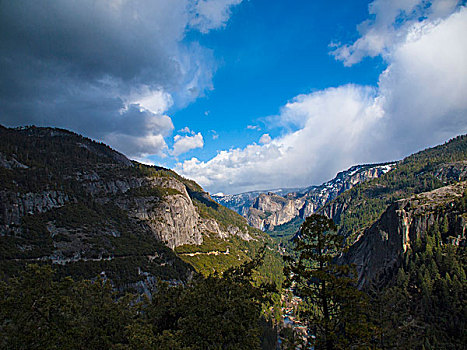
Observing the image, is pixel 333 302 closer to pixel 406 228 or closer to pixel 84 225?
pixel 406 228

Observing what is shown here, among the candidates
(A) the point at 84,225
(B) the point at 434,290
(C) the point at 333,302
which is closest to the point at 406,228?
(B) the point at 434,290

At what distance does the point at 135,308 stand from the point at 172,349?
445 inches

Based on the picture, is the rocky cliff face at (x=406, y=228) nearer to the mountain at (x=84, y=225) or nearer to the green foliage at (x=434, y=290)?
the green foliage at (x=434, y=290)

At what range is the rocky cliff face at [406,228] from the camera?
11494cm

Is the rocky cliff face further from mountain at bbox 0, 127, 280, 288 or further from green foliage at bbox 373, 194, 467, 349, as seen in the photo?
mountain at bbox 0, 127, 280, 288

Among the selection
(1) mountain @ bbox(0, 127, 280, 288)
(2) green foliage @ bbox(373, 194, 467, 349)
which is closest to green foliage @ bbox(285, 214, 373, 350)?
(2) green foliage @ bbox(373, 194, 467, 349)

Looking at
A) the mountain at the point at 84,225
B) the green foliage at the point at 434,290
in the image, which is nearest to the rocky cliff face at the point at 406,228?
the green foliage at the point at 434,290

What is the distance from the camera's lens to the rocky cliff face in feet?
377

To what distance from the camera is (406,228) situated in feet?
413

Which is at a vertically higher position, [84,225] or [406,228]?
[84,225]

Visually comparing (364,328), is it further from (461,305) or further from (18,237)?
(18,237)

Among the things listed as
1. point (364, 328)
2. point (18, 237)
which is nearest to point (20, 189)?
point (18, 237)

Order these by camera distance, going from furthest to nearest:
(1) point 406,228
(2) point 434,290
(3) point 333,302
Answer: (1) point 406,228
(2) point 434,290
(3) point 333,302

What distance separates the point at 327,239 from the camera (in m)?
18.8
